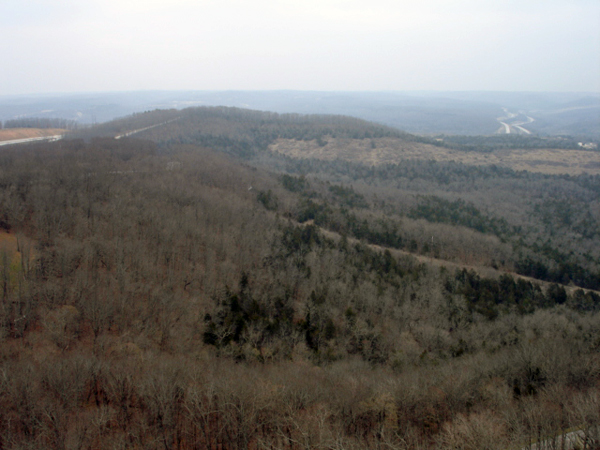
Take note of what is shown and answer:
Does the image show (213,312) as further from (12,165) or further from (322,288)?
(12,165)

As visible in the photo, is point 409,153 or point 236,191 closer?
point 236,191

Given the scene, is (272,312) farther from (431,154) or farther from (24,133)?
(431,154)

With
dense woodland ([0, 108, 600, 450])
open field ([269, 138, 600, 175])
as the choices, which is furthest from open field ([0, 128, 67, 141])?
open field ([269, 138, 600, 175])

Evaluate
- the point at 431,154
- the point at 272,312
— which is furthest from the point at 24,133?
the point at 431,154

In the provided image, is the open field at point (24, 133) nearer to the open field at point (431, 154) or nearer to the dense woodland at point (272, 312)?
the dense woodland at point (272, 312)

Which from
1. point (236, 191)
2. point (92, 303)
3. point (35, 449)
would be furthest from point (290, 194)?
point (35, 449)

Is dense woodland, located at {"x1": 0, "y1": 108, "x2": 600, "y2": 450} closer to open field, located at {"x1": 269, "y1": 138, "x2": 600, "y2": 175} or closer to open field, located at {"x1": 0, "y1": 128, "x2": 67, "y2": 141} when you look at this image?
open field, located at {"x1": 0, "y1": 128, "x2": 67, "y2": 141}

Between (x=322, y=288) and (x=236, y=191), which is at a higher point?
(x=236, y=191)
